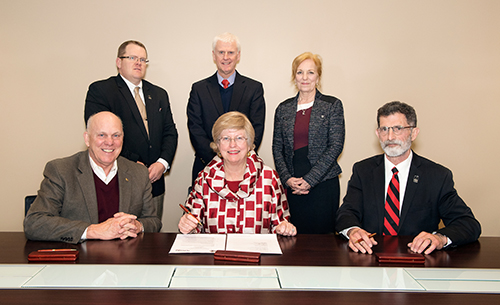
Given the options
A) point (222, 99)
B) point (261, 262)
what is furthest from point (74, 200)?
point (222, 99)

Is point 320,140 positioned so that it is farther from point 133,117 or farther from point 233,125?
point 133,117

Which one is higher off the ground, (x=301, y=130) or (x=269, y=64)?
(x=269, y=64)

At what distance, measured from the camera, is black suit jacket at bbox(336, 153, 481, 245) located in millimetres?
2281

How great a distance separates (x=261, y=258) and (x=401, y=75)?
357 cm

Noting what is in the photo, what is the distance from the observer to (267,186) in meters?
2.55

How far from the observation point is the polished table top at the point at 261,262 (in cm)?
138

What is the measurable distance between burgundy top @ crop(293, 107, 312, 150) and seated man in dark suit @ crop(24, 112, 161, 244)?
1375mm

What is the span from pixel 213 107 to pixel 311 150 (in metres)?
0.98

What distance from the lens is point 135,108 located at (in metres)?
3.38

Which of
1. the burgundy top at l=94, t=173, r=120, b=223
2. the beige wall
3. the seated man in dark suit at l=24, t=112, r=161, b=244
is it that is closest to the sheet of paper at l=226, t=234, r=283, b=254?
the seated man in dark suit at l=24, t=112, r=161, b=244

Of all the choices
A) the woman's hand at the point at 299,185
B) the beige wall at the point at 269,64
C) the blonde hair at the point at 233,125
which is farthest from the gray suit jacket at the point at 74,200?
the beige wall at the point at 269,64

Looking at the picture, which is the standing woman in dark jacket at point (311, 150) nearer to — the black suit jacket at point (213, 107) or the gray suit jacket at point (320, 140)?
the gray suit jacket at point (320, 140)

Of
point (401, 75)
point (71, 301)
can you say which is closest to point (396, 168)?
point (71, 301)

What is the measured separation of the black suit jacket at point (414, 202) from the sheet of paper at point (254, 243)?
45cm
